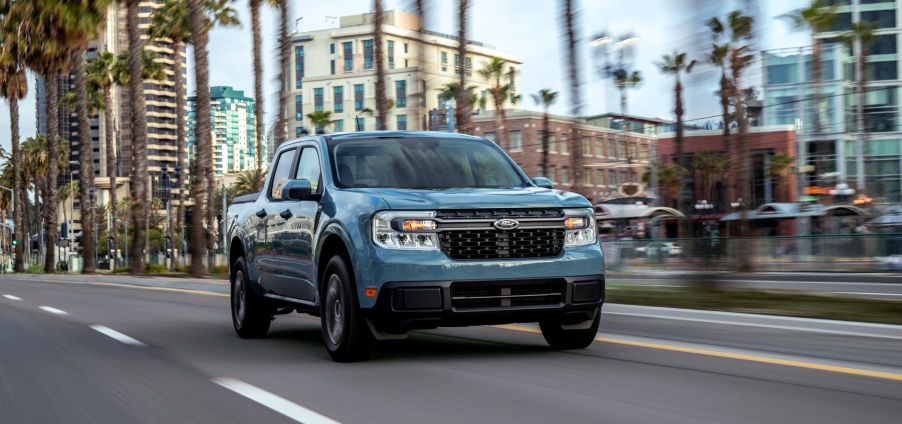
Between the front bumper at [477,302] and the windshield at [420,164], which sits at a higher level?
the windshield at [420,164]

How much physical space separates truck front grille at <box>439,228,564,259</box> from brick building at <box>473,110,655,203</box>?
83833mm

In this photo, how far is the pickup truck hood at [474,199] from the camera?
8.34 metres

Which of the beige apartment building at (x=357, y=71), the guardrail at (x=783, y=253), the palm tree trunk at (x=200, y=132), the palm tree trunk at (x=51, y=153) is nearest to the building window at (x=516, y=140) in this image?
the beige apartment building at (x=357, y=71)

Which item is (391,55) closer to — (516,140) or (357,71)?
(357,71)

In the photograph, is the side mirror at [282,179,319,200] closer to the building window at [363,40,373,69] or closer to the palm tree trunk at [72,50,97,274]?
the palm tree trunk at [72,50,97,274]

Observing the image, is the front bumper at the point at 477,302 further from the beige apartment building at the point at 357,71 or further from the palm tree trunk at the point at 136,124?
the beige apartment building at the point at 357,71

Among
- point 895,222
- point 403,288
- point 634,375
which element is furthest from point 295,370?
point 895,222

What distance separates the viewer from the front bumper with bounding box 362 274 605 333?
26.8 ft

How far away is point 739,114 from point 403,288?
14.3 meters

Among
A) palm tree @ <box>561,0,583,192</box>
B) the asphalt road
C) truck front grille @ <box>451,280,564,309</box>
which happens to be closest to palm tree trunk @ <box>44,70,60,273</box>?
palm tree @ <box>561,0,583,192</box>

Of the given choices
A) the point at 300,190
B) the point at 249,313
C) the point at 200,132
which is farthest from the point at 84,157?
the point at 300,190

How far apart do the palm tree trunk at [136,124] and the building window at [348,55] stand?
281 feet

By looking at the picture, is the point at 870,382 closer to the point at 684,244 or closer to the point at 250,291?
the point at 250,291

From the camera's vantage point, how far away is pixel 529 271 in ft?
27.5
